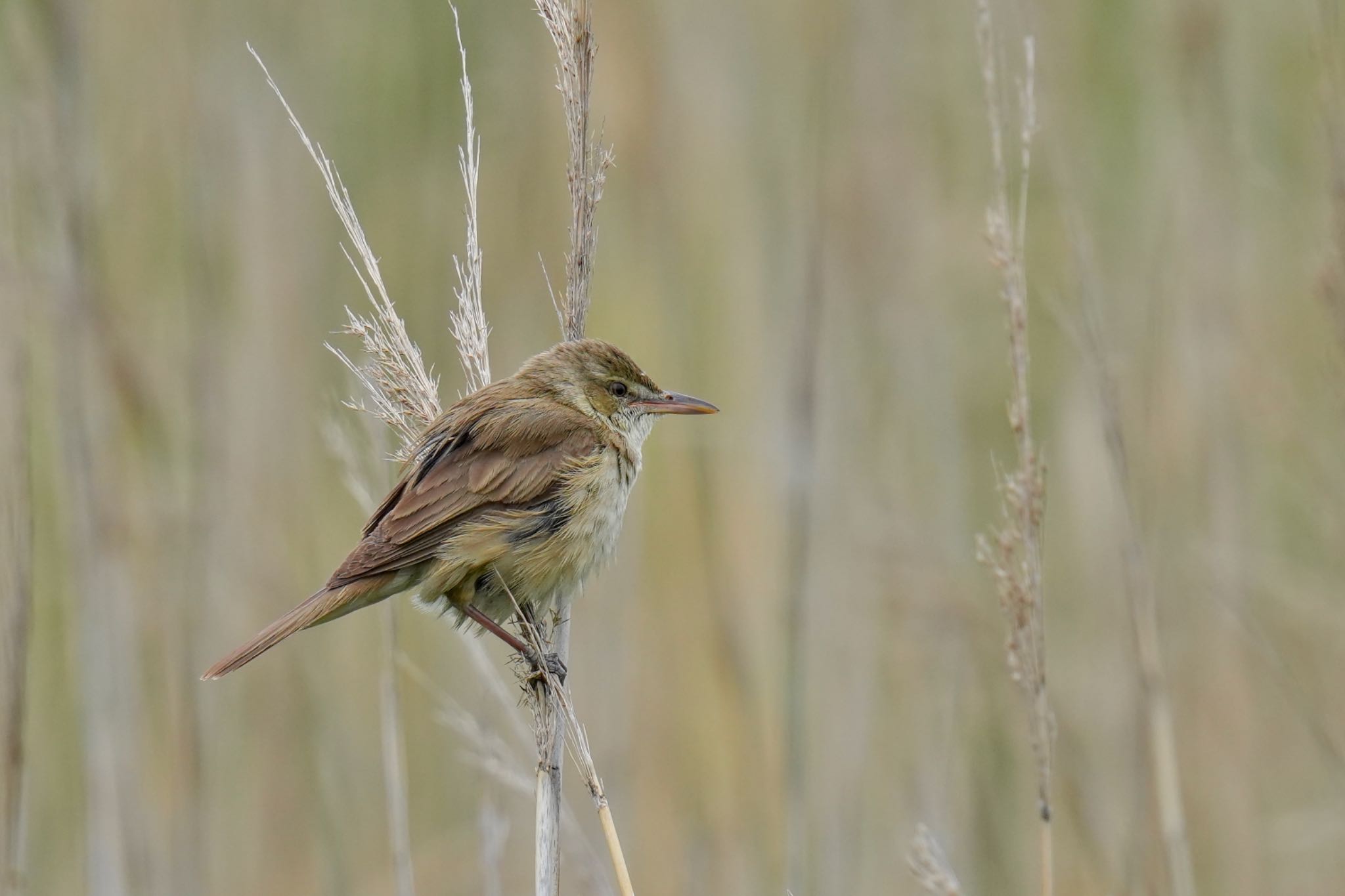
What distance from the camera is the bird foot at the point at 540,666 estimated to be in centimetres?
258

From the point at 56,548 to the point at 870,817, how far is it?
2.66 meters

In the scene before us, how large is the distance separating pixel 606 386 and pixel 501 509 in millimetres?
495

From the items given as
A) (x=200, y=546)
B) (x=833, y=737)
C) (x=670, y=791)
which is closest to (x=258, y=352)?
(x=200, y=546)

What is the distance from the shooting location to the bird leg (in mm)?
2645

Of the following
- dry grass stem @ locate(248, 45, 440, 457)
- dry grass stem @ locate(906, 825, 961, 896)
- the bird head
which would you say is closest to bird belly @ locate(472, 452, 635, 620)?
the bird head

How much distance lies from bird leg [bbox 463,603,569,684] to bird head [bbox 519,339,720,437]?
1.91ft

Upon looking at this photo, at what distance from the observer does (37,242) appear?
343cm

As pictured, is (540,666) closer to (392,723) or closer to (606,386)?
(392,723)

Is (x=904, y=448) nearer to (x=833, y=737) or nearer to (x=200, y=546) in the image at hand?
(x=833, y=737)

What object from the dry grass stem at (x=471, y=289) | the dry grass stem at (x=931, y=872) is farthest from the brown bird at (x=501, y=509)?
the dry grass stem at (x=931, y=872)

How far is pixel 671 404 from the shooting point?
137 inches

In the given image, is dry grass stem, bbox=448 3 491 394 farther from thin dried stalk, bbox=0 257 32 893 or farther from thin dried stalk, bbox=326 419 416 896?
thin dried stalk, bbox=0 257 32 893

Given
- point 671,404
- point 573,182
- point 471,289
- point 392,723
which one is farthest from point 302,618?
point 671,404

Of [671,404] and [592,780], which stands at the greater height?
[671,404]
